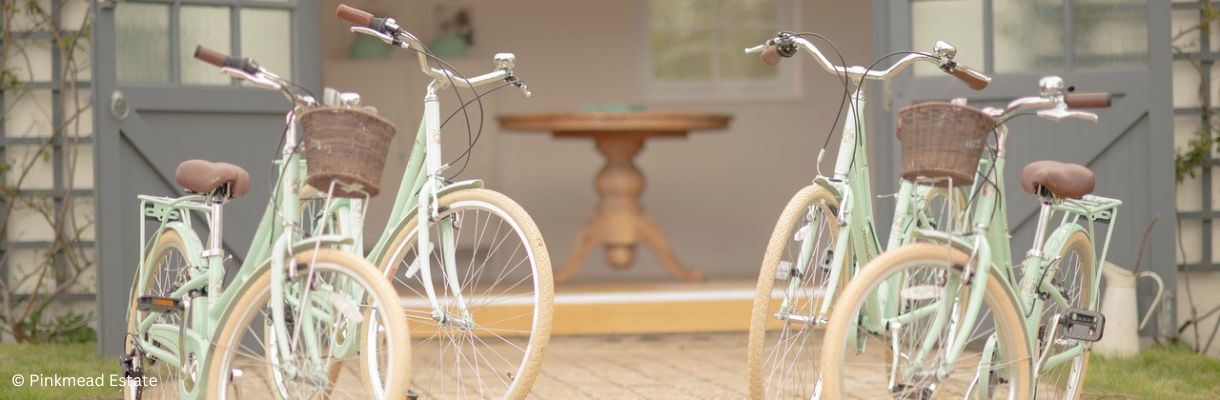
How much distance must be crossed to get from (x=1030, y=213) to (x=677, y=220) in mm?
3253

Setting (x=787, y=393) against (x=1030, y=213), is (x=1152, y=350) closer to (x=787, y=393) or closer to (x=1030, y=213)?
(x=1030, y=213)

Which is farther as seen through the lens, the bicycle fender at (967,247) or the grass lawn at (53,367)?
the grass lawn at (53,367)

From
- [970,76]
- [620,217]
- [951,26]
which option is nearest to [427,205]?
[970,76]

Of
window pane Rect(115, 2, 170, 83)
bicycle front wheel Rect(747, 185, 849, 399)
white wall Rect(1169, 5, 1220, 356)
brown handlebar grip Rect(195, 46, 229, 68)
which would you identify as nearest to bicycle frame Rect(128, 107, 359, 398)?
brown handlebar grip Rect(195, 46, 229, 68)

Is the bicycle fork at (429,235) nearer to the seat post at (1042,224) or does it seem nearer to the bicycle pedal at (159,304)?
the bicycle pedal at (159,304)

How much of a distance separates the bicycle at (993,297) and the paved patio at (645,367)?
0.80m

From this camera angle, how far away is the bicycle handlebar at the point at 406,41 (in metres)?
3.11

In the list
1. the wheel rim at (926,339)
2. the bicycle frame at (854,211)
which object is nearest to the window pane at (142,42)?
the bicycle frame at (854,211)

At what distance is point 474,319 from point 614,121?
2103 mm

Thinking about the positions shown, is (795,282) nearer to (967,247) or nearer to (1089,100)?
(967,247)

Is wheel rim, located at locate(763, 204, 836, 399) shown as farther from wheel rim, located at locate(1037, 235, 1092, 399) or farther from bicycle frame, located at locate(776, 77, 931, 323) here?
wheel rim, located at locate(1037, 235, 1092, 399)

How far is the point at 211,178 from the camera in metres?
3.19

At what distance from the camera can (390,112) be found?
24.8 feet

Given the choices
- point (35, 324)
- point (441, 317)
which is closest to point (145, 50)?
point (35, 324)
